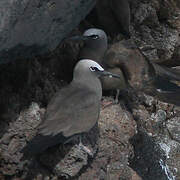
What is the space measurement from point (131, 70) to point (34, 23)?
227 centimetres

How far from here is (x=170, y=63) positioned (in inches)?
301

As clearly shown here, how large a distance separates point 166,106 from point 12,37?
11.0 ft

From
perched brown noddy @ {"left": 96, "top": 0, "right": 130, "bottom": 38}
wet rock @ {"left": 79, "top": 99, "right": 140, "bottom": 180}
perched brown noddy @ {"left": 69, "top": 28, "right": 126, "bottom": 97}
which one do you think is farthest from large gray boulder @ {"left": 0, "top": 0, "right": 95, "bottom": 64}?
perched brown noddy @ {"left": 96, "top": 0, "right": 130, "bottom": 38}

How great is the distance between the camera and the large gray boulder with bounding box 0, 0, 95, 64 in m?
4.75

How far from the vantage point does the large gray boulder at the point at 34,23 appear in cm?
475

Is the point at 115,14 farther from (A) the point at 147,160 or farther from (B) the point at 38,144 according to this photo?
(B) the point at 38,144

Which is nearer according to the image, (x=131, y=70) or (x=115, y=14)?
(x=131, y=70)

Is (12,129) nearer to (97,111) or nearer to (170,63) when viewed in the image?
(97,111)

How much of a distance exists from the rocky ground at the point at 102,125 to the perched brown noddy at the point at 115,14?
0.29 meters

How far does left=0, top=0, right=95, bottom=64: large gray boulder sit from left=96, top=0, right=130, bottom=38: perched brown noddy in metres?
1.62

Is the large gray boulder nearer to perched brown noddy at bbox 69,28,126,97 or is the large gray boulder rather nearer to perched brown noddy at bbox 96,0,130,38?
perched brown noddy at bbox 69,28,126,97

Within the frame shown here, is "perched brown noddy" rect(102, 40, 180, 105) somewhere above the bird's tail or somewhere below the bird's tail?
below

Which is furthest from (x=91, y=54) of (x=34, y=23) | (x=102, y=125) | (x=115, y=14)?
(x=34, y=23)

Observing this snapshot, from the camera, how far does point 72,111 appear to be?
5.64 m
